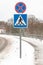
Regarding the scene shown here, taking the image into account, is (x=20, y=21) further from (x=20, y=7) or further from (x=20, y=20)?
(x=20, y=7)

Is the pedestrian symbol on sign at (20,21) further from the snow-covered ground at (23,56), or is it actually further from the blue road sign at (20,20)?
the snow-covered ground at (23,56)

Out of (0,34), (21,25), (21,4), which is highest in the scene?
(21,4)

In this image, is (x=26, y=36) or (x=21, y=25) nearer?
(x=21, y=25)

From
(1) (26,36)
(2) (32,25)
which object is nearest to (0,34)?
(2) (32,25)

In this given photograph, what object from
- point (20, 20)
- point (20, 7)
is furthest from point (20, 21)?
point (20, 7)

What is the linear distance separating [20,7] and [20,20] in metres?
0.61

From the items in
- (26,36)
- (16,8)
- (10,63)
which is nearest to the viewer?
(10,63)

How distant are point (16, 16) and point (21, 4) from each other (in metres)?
0.64

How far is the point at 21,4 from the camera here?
12.8 metres

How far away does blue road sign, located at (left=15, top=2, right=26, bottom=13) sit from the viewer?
12.8 meters

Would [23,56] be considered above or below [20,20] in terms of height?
below

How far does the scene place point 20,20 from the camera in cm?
1310

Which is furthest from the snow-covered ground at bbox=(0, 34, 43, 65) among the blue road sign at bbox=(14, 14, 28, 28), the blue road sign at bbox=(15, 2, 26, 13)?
the blue road sign at bbox=(15, 2, 26, 13)

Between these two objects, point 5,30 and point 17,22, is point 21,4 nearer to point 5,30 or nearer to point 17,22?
point 17,22
